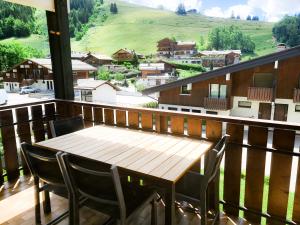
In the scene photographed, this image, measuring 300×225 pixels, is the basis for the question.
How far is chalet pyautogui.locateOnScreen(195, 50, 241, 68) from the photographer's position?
870 cm

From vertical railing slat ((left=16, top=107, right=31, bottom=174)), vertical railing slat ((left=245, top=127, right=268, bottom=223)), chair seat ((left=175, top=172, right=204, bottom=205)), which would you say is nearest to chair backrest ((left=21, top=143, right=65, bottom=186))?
chair seat ((left=175, top=172, right=204, bottom=205))

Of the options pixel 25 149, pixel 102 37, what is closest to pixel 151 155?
pixel 25 149

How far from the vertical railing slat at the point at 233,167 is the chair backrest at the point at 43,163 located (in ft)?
4.54

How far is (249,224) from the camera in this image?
203 centimetres

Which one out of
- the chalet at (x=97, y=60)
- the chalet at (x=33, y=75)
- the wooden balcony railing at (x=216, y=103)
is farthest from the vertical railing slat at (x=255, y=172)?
the wooden balcony railing at (x=216, y=103)

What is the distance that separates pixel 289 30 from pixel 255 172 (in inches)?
155

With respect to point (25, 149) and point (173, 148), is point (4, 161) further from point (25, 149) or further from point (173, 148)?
point (173, 148)

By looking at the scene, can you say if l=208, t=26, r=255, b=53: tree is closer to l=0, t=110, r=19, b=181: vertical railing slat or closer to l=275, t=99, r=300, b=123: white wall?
l=275, t=99, r=300, b=123: white wall

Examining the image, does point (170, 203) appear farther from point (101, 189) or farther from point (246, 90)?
point (246, 90)

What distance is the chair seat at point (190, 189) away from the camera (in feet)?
5.66

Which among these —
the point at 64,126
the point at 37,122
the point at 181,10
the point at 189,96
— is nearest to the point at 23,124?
the point at 37,122

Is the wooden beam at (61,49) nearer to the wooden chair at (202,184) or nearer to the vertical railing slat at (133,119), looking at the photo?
the vertical railing slat at (133,119)

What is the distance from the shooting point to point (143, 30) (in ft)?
41.6

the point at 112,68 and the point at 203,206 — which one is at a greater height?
the point at 112,68
